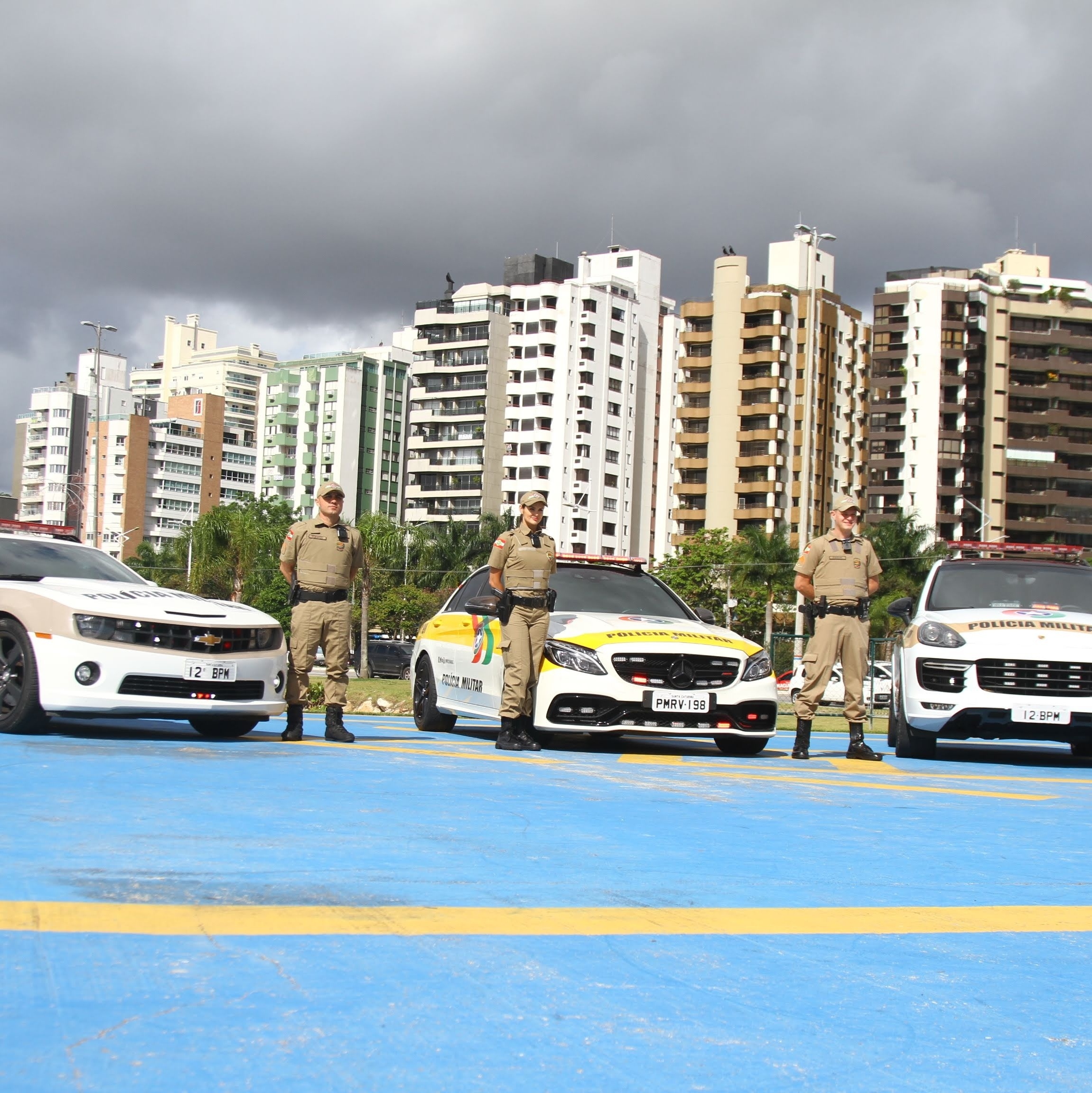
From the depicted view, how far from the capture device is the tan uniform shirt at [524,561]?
1062cm

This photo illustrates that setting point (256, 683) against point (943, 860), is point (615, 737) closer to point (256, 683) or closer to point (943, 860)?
point (256, 683)

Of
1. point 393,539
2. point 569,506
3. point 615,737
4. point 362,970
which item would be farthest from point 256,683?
point 569,506

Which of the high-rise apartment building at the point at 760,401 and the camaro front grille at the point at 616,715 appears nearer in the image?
the camaro front grille at the point at 616,715

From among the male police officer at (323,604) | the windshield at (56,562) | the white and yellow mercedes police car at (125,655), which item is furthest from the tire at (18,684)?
the male police officer at (323,604)

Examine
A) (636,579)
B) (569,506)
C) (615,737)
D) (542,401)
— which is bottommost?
(615,737)

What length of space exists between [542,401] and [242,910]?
391 feet

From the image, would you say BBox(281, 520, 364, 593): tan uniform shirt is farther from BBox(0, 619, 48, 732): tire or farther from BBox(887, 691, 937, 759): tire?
BBox(887, 691, 937, 759): tire

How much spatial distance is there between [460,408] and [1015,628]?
115632 mm

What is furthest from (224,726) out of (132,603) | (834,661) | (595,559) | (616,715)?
(834,661)

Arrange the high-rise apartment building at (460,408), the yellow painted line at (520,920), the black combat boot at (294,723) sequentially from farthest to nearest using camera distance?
the high-rise apartment building at (460,408), the black combat boot at (294,723), the yellow painted line at (520,920)

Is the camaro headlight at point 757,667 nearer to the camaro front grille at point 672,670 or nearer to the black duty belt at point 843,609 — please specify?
the camaro front grille at point 672,670

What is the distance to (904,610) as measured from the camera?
11445mm

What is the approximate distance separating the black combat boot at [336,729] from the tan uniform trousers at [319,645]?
0.05 meters

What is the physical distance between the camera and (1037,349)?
113 metres
